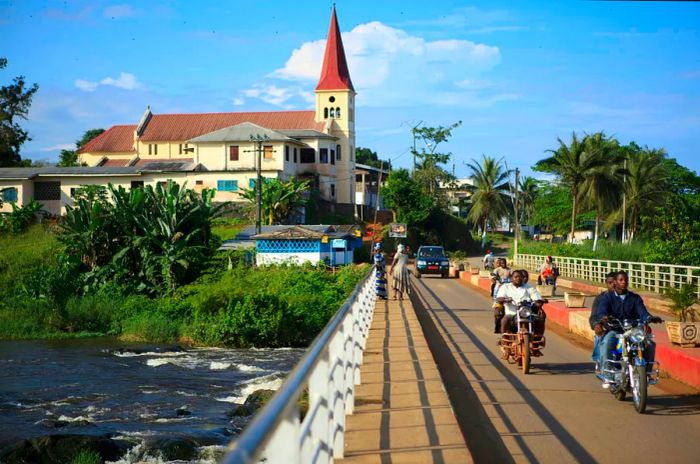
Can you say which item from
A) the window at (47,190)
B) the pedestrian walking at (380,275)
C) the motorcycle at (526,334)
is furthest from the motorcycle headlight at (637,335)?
the window at (47,190)

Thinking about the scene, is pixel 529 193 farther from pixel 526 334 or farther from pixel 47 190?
pixel 526 334

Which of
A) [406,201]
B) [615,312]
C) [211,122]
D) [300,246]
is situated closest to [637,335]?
[615,312]

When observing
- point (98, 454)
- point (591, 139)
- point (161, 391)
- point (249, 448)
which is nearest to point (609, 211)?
point (591, 139)

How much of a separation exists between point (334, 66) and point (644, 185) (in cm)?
3344

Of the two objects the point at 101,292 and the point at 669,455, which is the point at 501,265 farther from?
the point at 101,292

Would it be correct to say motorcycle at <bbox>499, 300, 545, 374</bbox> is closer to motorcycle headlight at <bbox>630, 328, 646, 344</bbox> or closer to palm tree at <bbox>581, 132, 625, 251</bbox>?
motorcycle headlight at <bbox>630, 328, 646, 344</bbox>

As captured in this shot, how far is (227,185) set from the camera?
245ft

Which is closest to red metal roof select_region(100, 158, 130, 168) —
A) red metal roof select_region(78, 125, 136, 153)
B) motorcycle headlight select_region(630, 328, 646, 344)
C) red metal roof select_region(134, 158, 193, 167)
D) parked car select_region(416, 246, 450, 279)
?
red metal roof select_region(78, 125, 136, 153)

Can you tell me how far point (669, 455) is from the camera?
26.4 ft

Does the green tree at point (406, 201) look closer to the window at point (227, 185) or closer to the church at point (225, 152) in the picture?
the church at point (225, 152)

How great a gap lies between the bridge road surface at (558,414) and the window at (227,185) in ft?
193

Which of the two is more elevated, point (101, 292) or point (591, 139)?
point (591, 139)

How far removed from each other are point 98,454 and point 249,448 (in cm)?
1323

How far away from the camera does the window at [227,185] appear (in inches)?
2928
